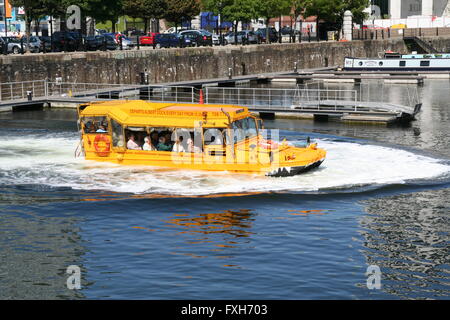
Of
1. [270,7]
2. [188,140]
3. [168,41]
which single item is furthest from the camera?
[270,7]

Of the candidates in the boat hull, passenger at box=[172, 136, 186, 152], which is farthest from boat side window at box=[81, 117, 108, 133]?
the boat hull

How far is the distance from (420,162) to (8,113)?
2975 centimetres

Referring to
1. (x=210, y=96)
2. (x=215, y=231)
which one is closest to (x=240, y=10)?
(x=210, y=96)

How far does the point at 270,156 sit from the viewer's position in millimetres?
28391

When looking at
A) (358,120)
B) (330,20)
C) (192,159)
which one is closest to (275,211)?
(192,159)

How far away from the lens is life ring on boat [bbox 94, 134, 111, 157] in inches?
1218

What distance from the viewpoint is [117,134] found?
30.5 m

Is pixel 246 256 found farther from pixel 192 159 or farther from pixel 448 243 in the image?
pixel 192 159

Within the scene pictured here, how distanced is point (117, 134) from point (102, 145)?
96 cm

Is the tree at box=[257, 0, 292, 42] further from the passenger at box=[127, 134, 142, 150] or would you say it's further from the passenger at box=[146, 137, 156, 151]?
the passenger at box=[146, 137, 156, 151]

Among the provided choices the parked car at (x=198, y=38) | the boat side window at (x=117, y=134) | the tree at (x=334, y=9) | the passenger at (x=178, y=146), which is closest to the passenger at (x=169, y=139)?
the passenger at (x=178, y=146)

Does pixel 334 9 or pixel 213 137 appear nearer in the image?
pixel 213 137

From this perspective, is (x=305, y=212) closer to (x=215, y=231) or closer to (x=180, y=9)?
(x=215, y=231)
